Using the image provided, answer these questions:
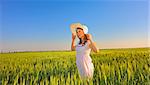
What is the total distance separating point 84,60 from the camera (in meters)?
3.12

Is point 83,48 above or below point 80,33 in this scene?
below

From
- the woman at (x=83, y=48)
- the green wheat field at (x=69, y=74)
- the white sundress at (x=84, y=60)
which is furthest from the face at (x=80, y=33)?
the green wheat field at (x=69, y=74)

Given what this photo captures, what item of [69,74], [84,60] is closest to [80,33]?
[84,60]

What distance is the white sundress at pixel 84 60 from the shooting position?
3.09 m

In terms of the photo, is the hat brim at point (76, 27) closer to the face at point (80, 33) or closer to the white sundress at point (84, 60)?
the face at point (80, 33)

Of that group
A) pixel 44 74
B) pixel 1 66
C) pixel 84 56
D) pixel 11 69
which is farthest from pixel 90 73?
pixel 1 66

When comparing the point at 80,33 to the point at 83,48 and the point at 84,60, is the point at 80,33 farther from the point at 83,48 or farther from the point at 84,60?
the point at 84,60

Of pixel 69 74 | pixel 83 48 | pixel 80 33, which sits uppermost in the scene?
pixel 80 33

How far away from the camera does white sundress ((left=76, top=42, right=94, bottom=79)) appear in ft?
10.1

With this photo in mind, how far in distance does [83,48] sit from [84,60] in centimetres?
13

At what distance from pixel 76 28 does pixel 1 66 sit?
4.64 ft

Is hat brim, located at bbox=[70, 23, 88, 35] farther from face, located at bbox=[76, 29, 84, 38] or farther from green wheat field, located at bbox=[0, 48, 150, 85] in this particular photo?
green wheat field, located at bbox=[0, 48, 150, 85]

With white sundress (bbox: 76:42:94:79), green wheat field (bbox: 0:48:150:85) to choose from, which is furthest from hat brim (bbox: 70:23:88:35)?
green wheat field (bbox: 0:48:150:85)

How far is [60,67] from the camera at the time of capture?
3963 mm
